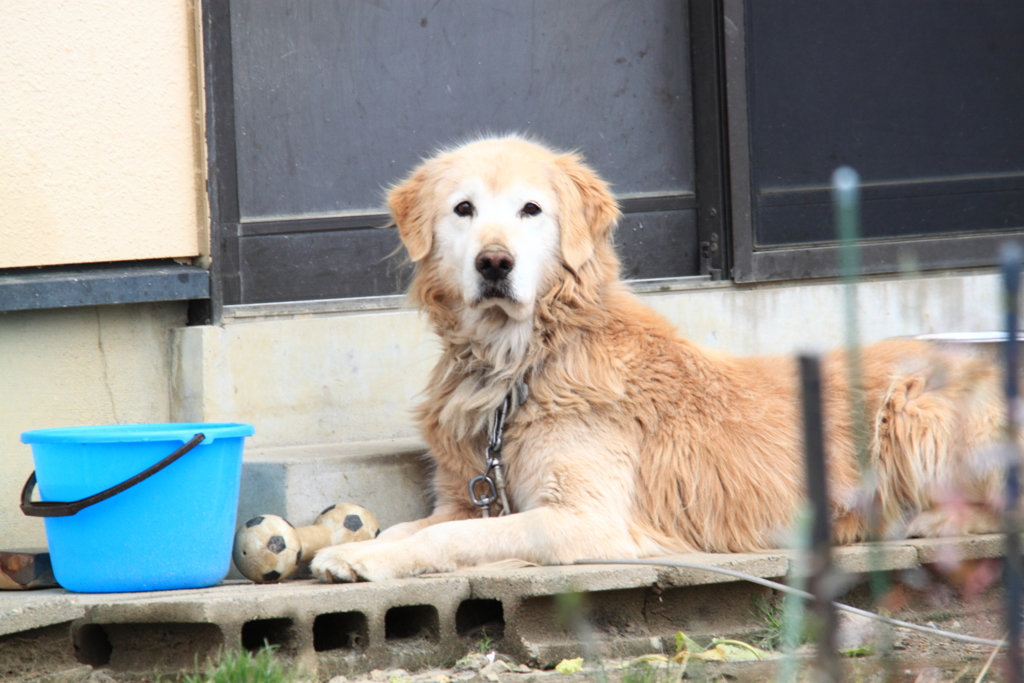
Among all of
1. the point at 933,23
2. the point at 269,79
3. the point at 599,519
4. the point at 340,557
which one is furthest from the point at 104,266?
the point at 933,23

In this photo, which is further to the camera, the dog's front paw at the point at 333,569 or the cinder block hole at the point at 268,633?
the dog's front paw at the point at 333,569

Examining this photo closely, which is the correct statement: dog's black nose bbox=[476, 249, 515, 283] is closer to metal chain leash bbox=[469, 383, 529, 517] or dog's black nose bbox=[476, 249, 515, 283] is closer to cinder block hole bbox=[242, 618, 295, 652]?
metal chain leash bbox=[469, 383, 529, 517]

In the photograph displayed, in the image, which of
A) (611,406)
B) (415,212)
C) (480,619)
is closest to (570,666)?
(480,619)

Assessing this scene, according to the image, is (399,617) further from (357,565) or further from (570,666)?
(570,666)

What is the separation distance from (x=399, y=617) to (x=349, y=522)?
0.49m

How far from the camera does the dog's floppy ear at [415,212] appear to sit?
3.60m

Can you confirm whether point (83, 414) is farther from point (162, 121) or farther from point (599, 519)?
point (599, 519)

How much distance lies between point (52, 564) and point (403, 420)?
1.69 metres

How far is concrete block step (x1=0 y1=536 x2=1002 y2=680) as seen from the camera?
8.68 ft

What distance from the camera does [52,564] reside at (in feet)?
9.92

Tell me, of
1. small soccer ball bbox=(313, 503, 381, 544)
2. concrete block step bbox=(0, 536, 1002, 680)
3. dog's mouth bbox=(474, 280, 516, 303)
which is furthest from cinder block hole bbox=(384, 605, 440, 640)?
dog's mouth bbox=(474, 280, 516, 303)

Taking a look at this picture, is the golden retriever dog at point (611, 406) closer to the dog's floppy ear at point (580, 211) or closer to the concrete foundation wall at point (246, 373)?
the dog's floppy ear at point (580, 211)

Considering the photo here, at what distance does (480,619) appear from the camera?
3064mm

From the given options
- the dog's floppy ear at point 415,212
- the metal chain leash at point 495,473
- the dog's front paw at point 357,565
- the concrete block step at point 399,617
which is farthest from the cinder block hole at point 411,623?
the dog's floppy ear at point 415,212
